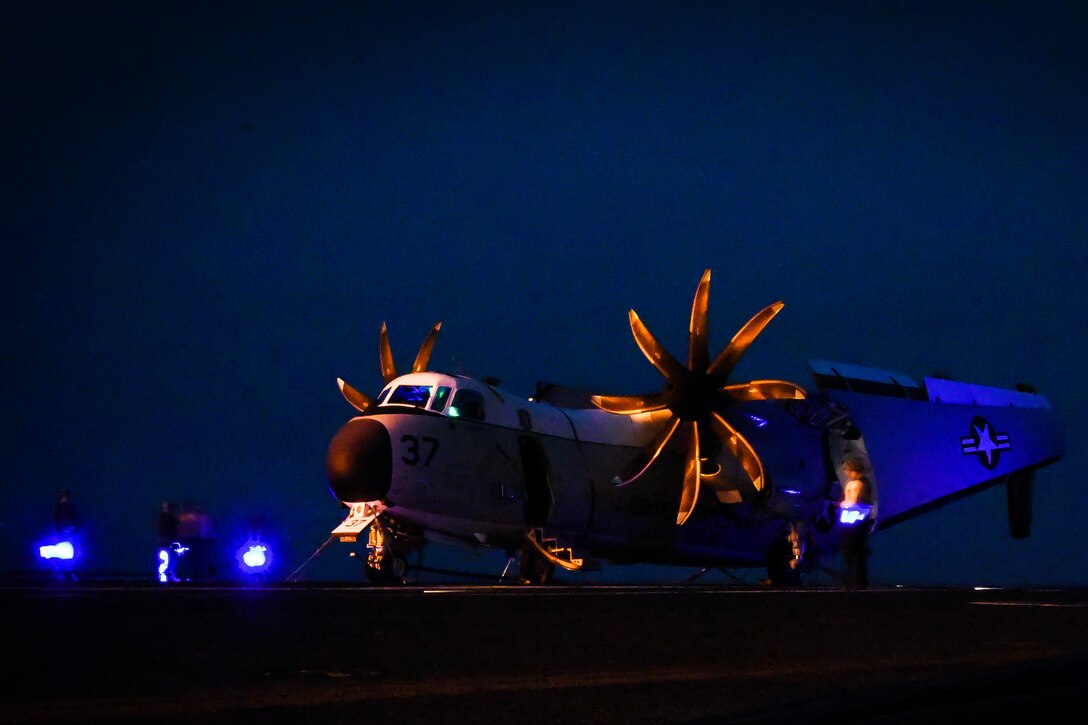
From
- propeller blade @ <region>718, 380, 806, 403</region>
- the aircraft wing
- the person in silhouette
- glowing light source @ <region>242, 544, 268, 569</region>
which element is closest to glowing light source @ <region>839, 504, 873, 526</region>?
the person in silhouette

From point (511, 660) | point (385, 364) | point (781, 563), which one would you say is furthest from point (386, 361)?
point (511, 660)

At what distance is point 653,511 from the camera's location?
25016 mm

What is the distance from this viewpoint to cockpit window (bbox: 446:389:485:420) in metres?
21.7

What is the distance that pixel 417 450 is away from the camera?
2075cm

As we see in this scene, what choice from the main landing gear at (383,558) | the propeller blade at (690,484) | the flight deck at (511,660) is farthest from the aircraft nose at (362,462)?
the flight deck at (511,660)

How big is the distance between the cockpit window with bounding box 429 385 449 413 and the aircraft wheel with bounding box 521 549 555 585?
3296 millimetres

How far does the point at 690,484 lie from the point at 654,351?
110 inches

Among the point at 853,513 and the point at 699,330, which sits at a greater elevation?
the point at 699,330

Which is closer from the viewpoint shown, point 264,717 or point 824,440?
point 264,717

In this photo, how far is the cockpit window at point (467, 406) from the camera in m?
21.7

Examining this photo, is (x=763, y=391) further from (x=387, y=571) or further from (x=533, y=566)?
(x=387, y=571)

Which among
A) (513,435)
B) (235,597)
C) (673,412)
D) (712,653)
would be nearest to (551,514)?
(513,435)

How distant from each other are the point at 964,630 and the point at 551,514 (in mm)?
12426

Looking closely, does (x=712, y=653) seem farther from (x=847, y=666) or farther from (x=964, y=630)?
(x=964, y=630)
